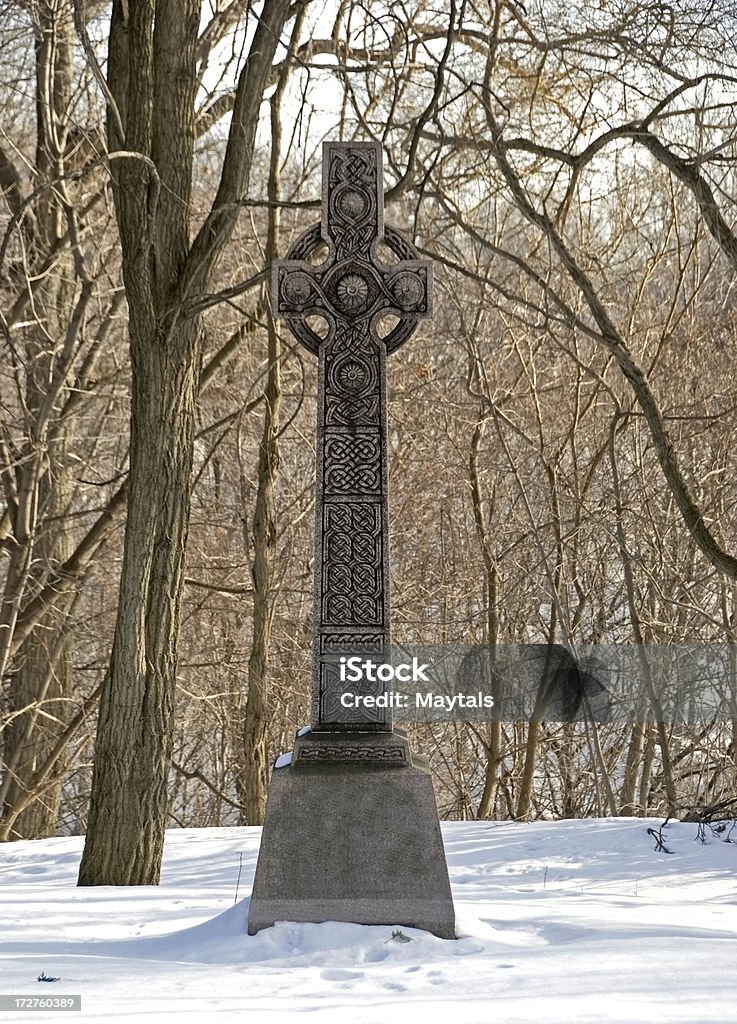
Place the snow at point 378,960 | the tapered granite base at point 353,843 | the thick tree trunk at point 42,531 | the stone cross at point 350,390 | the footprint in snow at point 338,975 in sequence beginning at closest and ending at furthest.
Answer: the snow at point 378,960, the footprint in snow at point 338,975, the tapered granite base at point 353,843, the stone cross at point 350,390, the thick tree trunk at point 42,531

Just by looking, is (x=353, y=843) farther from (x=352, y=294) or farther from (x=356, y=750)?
(x=352, y=294)

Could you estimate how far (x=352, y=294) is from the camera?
5297 mm

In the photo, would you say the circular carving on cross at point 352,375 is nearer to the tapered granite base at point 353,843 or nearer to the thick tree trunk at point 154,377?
the tapered granite base at point 353,843

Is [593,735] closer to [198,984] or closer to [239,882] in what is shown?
[239,882]

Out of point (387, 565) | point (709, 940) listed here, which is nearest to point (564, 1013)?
point (709, 940)

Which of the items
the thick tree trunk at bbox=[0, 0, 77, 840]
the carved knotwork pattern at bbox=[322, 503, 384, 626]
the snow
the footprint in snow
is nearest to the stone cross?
the carved knotwork pattern at bbox=[322, 503, 384, 626]

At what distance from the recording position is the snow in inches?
135

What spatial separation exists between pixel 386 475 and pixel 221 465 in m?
12.2

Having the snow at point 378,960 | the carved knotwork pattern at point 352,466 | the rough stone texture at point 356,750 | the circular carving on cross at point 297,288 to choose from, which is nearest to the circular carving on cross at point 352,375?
the carved knotwork pattern at point 352,466

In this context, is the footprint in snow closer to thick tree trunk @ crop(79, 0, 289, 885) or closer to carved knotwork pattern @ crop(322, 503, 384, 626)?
carved knotwork pattern @ crop(322, 503, 384, 626)

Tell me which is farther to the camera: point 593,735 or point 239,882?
point 593,735

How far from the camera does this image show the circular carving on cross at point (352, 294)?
5.29 metres

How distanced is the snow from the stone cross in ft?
3.27

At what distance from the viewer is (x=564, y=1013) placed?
3365 millimetres
